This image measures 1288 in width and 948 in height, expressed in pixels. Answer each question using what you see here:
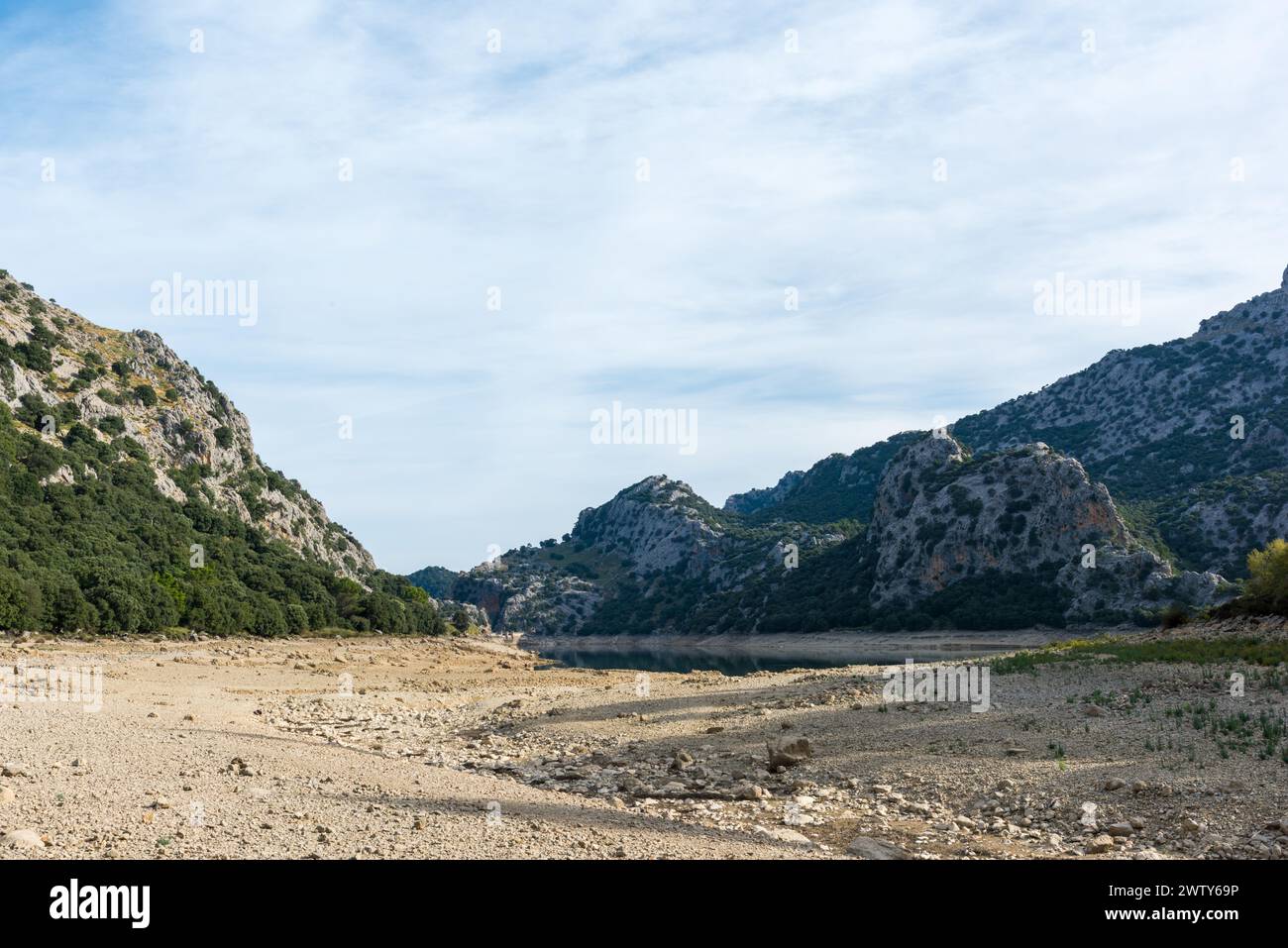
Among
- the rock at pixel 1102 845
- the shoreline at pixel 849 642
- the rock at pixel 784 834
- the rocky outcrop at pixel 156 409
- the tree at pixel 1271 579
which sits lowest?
the shoreline at pixel 849 642

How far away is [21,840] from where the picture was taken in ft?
31.6

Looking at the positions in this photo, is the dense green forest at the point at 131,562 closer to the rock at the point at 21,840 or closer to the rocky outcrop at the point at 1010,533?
the rock at the point at 21,840

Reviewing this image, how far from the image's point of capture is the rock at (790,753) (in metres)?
19.9

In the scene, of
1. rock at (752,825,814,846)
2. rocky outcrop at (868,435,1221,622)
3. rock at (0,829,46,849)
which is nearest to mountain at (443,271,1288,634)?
rocky outcrop at (868,435,1221,622)

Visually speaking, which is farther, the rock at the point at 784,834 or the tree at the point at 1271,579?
the tree at the point at 1271,579

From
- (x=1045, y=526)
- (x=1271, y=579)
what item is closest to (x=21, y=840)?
(x=1271, y=579)

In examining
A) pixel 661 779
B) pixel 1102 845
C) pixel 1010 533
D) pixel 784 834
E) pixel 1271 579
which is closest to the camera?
pixel 1102 845

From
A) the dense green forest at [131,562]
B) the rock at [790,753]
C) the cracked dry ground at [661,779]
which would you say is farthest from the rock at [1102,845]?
the dense green forest at [131,562]

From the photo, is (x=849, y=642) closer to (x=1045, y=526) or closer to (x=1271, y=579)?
(x=1045, y=526)

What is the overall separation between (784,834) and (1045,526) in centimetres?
11798

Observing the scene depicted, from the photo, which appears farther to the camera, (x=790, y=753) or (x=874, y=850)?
(x=790, y=753)

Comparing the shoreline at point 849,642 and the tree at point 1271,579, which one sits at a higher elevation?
the tree at point 1271,579

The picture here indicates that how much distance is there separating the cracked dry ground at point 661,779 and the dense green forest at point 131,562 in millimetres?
25703
